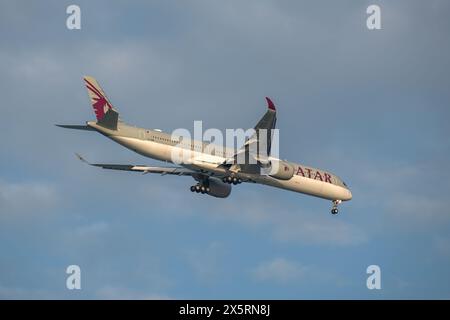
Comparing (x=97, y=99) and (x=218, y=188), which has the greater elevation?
(x=97, y=99)

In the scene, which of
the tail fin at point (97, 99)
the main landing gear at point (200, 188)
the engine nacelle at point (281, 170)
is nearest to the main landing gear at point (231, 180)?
the engine nacelle at point (281, 170)

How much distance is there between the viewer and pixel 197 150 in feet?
216

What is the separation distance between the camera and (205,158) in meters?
65.7

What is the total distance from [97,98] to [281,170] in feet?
47.4

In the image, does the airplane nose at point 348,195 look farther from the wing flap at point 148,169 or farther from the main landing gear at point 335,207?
the wing flap at point 148,169

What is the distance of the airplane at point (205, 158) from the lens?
6247cm

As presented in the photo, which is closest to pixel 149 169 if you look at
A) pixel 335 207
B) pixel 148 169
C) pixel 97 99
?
pixel 148 169

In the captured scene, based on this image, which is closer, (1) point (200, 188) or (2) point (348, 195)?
(1) point (200, 188)

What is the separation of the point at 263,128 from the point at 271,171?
27.8 ft

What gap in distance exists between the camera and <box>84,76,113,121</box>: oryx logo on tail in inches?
2504

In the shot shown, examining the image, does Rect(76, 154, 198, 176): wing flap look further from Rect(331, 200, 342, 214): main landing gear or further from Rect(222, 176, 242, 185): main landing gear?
Rect(331, 200, 342, 214): main landing gear

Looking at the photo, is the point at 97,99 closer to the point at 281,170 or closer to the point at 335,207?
the point at 281,170
